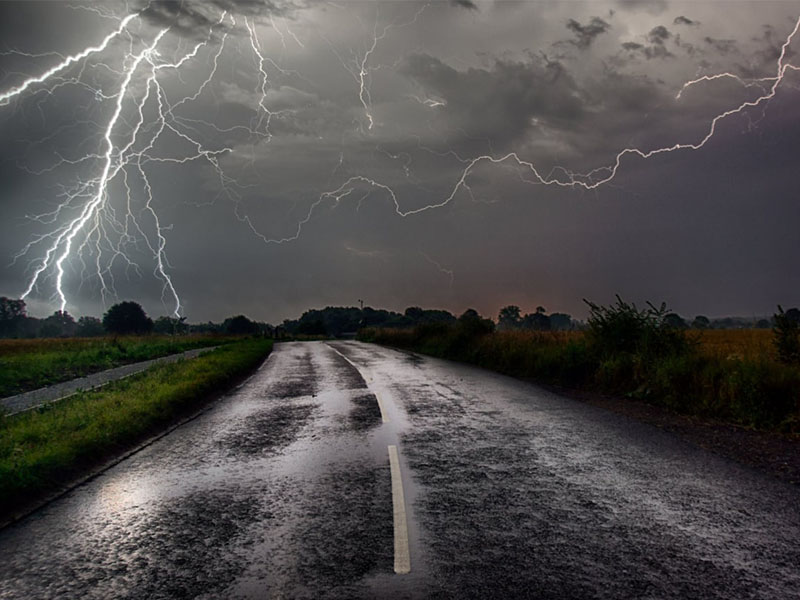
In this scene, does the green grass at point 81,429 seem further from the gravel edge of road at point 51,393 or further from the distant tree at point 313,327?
the distant tree at point 313,327

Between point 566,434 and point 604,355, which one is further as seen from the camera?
point 604,355

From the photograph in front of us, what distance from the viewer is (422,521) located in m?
5.00

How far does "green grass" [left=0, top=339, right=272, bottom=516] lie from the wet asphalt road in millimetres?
550

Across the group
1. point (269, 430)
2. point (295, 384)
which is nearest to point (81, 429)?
point (269, 430)

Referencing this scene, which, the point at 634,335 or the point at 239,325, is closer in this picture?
the point at 634,335

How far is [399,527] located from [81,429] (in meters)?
6.72

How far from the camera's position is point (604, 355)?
52.6 feet

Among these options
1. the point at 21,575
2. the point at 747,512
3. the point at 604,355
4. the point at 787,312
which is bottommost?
the point at 21,575

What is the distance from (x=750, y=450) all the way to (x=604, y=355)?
322 inches

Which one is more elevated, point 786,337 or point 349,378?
point 786,337

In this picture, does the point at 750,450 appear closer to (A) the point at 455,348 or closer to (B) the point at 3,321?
(A) the point at 455,348

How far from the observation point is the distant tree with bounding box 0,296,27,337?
349 ft

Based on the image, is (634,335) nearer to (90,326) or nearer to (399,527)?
(399,527)

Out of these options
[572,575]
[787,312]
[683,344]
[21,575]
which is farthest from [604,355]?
[21,575]
